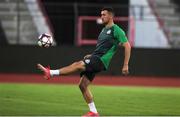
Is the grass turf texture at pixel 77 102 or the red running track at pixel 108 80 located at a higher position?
the grass turf texture at pixel 77 102

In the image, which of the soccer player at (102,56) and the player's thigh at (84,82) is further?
the player's thigh at (84,82)

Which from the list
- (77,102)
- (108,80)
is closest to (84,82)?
(77,102)

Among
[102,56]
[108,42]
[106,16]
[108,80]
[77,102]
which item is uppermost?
[106,16]

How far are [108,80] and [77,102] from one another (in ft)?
32.1

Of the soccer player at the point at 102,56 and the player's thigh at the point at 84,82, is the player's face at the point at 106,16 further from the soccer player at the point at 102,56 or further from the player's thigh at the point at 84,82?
the player's thigh at the point at 84,82

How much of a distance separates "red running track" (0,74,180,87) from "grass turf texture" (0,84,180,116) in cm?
417

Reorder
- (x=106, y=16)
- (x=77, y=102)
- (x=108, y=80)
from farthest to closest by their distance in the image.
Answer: (x=108, y=80), (x=77, y=102), (x=106, y=16)

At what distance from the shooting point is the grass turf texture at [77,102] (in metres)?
14.2

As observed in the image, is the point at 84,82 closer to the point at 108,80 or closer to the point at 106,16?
the point at 106,16

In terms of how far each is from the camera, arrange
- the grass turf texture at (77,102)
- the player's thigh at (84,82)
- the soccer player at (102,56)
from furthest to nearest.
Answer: the grass turf texture at (77,102) < the player's thigh at (84,82) < the soccer player at (102,56)

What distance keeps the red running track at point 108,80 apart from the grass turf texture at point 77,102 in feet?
13.7

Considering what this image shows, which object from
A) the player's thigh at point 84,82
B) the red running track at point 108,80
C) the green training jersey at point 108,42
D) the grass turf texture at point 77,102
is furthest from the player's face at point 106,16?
the red running track at point 108,80

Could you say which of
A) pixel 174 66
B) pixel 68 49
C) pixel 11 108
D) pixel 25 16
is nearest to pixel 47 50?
pixel 68 49

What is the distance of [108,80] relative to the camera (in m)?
26.1
